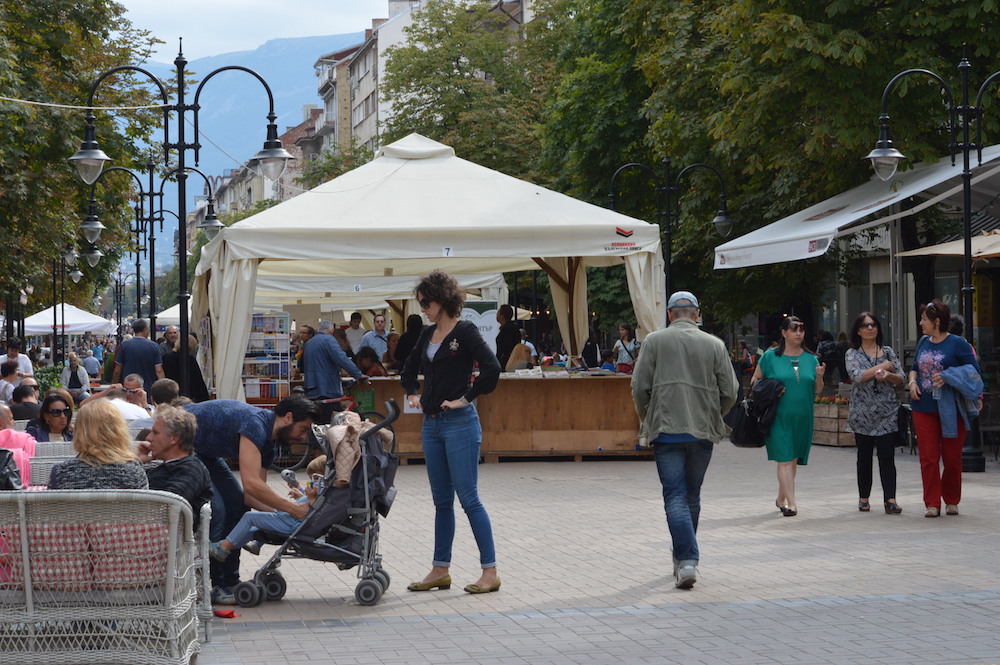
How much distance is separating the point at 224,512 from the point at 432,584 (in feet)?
4.33

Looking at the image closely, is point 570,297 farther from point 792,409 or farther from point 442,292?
point 442,292

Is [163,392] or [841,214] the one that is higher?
[841,214]

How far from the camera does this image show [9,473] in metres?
7.25

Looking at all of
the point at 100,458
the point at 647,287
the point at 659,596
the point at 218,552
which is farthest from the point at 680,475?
the point at 647,287

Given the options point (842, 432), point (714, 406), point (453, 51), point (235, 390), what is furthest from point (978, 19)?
point (453, 51)

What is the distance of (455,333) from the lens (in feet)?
28.6

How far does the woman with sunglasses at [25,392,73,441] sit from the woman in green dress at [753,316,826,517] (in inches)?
224

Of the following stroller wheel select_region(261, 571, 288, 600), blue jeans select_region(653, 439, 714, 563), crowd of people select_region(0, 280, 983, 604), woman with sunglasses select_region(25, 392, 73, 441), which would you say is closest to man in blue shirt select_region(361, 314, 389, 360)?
crowd of people select_region(0, 280, 983, 604)

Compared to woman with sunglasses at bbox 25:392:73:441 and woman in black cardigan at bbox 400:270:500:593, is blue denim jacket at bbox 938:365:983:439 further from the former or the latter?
woman with sunglasses at bbox 25:392:73:441

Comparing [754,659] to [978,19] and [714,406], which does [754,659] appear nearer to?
[714,406]

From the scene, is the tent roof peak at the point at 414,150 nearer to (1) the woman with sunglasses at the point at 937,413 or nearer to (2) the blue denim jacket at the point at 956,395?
(1) the woman with sunglasses at the point at 937,413

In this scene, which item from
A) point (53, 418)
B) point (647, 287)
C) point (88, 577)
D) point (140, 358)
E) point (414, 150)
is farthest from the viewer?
point (414, 150)

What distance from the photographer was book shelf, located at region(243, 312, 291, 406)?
17891 mm

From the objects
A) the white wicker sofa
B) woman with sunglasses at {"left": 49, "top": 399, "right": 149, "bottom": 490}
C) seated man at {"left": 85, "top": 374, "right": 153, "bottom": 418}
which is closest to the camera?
the white wicker sofa
